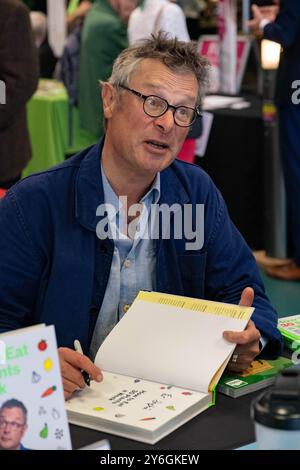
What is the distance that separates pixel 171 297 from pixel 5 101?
2.30 m

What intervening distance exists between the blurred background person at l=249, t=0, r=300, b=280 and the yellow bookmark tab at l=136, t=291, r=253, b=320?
297cm

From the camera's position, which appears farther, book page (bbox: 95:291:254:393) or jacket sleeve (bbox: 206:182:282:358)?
jacket sleeve (bbox: 206:182:282:358)

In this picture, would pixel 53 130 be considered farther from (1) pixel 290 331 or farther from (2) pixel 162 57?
(1) pixel 290 331

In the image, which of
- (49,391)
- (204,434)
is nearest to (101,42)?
(204,434)

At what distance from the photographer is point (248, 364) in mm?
1927

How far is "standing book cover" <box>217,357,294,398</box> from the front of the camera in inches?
72.1

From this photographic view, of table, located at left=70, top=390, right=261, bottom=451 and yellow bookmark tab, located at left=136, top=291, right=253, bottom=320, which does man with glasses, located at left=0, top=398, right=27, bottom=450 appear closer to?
table, located at left=70, top=390, right=261, bottom=451

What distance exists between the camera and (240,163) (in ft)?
17.9

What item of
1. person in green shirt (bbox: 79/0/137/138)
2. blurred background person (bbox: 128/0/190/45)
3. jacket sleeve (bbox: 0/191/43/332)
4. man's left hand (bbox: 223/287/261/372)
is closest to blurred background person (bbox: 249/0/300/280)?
blurred background person (bbox: 128/0/190/45)

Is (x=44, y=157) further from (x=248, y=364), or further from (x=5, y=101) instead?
(x=248, y=364)

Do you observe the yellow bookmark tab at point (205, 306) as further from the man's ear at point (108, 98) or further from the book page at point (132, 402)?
the man's ear at point (108, 98)

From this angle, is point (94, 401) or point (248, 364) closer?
point (94, 401)
